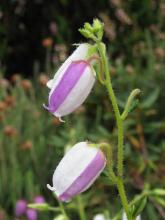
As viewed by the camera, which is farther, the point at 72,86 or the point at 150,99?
the point at 150,99

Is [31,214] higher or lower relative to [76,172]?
lower

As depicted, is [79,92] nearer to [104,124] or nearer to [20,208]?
[20,208]

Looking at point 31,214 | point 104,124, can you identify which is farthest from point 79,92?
point 104,124

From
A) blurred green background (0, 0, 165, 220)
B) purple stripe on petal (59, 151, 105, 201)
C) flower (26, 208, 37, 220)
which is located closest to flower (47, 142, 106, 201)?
purple stripe on petal (59, 151, 105, 201)

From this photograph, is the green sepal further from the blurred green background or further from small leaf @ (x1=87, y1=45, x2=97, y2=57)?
the blurred green background

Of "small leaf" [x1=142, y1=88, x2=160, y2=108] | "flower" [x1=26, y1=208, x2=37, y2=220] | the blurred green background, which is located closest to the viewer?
"flower" [x1=26, y1=208, x2=37, y2=220]

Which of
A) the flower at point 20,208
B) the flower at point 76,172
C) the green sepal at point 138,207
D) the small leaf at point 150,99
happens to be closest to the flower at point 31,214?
the flower at point 20,208

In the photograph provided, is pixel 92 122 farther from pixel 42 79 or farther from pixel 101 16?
pixel 101 16
